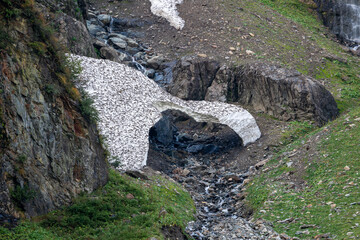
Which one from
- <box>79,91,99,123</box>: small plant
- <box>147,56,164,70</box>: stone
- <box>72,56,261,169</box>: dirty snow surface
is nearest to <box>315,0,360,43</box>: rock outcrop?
<box>147,56,164,70</box>: stone

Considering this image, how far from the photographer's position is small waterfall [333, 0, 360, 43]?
45531 mm

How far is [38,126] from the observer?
13023mm

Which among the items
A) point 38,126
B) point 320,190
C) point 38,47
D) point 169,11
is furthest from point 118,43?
point 320,190

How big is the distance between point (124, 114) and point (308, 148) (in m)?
11.2

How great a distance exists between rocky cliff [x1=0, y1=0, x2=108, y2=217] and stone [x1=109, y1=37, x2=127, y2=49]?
21.4m

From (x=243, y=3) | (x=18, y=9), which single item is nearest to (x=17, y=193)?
(x=18, y=9)

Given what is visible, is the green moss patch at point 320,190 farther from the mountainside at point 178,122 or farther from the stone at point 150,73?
the stone at point 150,73

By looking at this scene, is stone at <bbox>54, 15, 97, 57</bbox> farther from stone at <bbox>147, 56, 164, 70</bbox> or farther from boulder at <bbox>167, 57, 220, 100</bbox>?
boulder at <bbox>167, 57, 220, 100</bbox>

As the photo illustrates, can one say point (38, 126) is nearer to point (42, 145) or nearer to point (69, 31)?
point (42, 145)

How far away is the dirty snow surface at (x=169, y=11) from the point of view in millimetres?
39312

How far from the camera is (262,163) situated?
2320cm

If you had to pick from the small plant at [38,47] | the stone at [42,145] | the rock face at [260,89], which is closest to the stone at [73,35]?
the rock face at [260,89]

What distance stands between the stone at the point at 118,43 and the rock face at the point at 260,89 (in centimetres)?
691

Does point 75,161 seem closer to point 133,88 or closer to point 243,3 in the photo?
point 133,88
